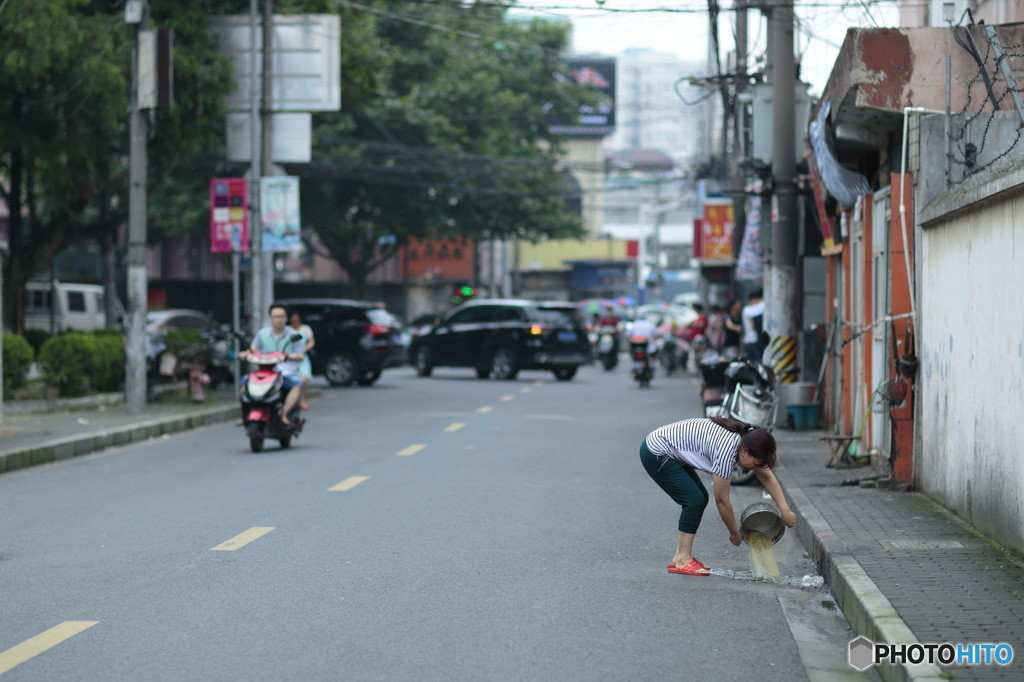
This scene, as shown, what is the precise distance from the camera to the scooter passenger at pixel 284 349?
15461 millimetres

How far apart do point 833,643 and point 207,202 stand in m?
33.8

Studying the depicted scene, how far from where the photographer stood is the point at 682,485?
8094 millimetres

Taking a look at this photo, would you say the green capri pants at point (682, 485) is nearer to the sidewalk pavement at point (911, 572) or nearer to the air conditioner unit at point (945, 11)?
the sidewalk pavement at point (911, 572)

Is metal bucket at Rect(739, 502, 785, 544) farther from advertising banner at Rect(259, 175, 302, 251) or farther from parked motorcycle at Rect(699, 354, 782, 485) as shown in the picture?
advertising banner at Rect(259, 175, 302, 251)

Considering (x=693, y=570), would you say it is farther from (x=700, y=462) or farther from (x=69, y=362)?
(x=69, y=362)

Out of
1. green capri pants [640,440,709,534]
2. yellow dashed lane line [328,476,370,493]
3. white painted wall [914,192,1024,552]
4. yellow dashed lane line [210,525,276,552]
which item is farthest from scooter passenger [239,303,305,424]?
green capri pants [640,440,709,534]

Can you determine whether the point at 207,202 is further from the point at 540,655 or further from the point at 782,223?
the point at 540,655

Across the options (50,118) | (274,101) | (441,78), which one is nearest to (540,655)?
(50,118)

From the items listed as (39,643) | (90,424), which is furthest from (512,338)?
(39,643)

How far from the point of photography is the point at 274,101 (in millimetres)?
25391

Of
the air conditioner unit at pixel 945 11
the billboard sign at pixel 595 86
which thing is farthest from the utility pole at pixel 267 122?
the billboard sign at pixel 595 86

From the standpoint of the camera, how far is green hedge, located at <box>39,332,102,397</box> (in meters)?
20.2

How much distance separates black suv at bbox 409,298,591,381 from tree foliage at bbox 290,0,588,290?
7.58 m

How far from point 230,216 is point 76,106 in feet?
10.5
